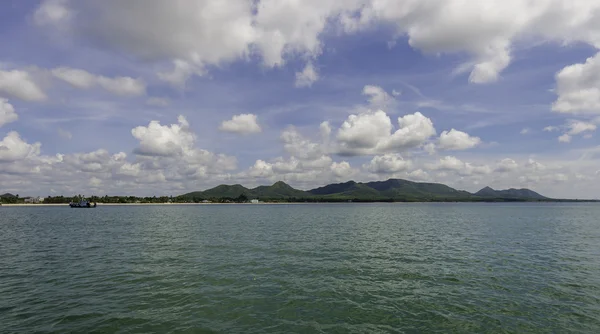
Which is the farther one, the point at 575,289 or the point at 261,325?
the point at 575,289

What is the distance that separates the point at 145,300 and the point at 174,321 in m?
6.63

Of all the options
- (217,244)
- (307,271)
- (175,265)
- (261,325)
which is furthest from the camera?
(217,244)

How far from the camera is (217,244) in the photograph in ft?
206

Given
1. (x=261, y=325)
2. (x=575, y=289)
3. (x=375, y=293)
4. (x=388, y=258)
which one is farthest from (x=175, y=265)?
(x=575, y=289)

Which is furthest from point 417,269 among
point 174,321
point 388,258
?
point 174,321

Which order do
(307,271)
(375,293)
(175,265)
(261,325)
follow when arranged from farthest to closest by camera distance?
(175,265), (307,271), (375,293), (261,325)

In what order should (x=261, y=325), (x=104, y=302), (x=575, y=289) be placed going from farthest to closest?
(x=575, y=289) < (x=104, y=302) < (x=261, y=325)

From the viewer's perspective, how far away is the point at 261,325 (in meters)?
22.6

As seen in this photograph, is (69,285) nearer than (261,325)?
No

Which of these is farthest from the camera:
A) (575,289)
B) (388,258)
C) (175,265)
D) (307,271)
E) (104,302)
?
(388,258)

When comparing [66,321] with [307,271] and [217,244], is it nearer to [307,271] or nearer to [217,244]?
[307,271]

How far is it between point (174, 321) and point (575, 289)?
39671 mm

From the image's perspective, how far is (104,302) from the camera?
27516 millimetres

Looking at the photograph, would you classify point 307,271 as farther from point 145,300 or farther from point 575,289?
point 575,289
